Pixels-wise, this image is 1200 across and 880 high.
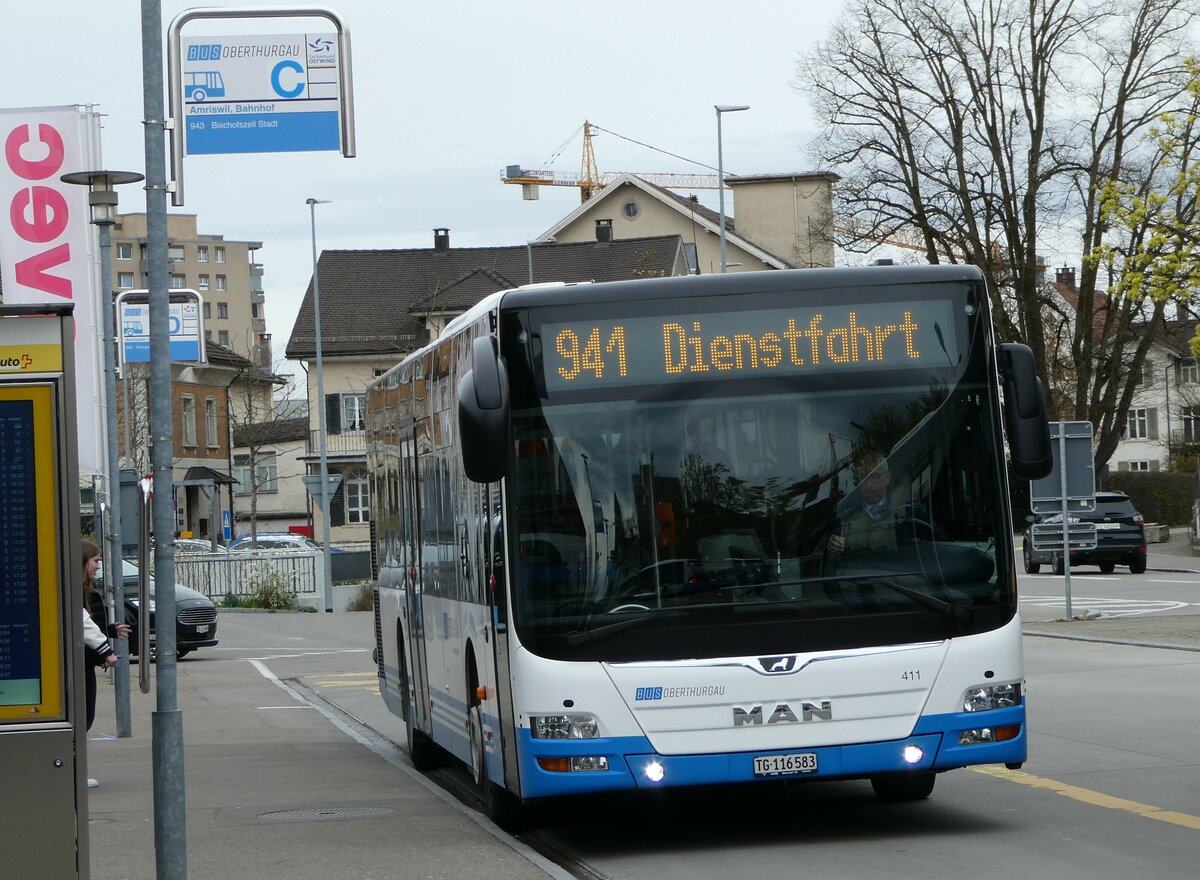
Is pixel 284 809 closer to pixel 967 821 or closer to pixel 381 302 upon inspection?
pixel 967 821

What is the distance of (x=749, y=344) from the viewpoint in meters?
10.0

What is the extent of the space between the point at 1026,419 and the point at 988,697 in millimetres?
1405

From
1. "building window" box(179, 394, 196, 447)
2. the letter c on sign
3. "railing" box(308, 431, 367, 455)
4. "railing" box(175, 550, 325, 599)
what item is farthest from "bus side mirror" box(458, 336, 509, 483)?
"building window" box(179, 394, 196, 447)

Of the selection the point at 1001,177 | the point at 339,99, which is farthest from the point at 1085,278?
the point at 339,99

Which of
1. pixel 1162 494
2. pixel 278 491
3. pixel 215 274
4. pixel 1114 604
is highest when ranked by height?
pixel 215 274

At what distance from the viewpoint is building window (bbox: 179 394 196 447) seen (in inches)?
3295

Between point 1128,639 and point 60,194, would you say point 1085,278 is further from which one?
point 60,194

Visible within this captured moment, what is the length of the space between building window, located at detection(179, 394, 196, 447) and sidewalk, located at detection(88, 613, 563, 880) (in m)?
62.8

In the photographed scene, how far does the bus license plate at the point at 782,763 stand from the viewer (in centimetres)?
966

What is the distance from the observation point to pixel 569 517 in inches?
384

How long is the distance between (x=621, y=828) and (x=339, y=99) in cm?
470

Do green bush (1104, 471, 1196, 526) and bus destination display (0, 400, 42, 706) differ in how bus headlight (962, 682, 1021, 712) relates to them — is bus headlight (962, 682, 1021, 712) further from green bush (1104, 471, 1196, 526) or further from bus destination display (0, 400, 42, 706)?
green bush (1104, 471, 1196, 526)

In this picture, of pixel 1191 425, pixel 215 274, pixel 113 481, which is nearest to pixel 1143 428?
pixel 1191 425

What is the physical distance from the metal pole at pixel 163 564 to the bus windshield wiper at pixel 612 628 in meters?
2.18
